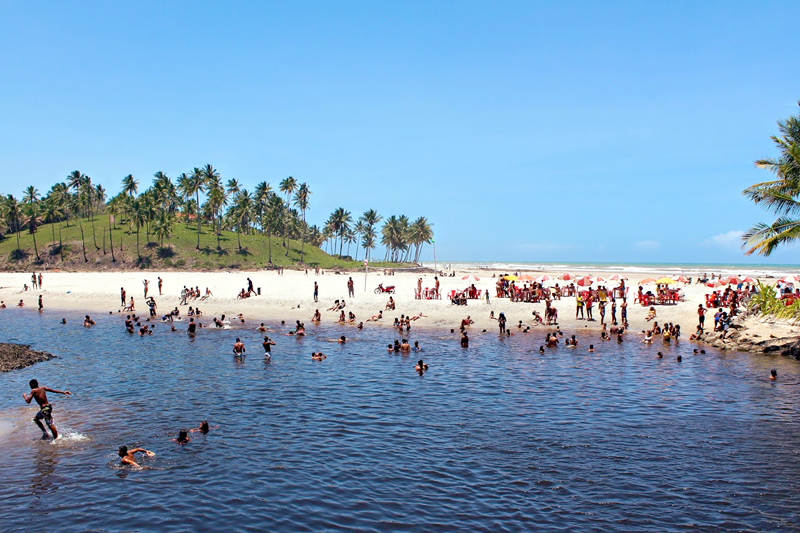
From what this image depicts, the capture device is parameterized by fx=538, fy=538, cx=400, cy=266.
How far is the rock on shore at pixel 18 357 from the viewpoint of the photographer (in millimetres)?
25688

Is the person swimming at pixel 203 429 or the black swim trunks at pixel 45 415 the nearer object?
the black swim trunks at pixel 45 415

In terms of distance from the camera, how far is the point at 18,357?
27.1 m

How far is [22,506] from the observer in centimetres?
1145

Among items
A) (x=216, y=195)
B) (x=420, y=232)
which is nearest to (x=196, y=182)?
(x=216, y=195)

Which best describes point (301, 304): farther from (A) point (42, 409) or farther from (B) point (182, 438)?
(B) point (182, 438)

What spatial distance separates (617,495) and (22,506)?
42.8 ft

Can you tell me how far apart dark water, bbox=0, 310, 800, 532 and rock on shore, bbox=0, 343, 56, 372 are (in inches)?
41.1

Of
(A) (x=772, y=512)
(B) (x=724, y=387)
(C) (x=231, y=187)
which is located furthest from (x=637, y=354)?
(C) (x=231, y=187)

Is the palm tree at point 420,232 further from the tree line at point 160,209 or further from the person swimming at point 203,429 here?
the person swimming at point 203,429

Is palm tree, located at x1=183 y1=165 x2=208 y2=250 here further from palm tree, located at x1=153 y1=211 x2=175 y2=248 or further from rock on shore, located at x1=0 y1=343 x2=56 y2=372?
rock on shore, located at x1=0 y1=343 x2=56 y2=372

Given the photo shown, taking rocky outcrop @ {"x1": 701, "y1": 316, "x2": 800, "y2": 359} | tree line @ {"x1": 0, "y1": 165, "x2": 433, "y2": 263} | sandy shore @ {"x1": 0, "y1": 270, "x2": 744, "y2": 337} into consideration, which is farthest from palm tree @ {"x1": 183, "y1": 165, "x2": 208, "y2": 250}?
rocky outcrop @ {"x1": 701, "y1": 316, "x2": 800, "y2": 359}

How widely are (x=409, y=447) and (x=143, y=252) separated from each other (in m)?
106

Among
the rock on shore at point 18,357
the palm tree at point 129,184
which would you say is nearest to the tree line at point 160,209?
the palm tree at point 129,184

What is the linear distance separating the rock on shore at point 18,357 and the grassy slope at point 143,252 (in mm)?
76549
